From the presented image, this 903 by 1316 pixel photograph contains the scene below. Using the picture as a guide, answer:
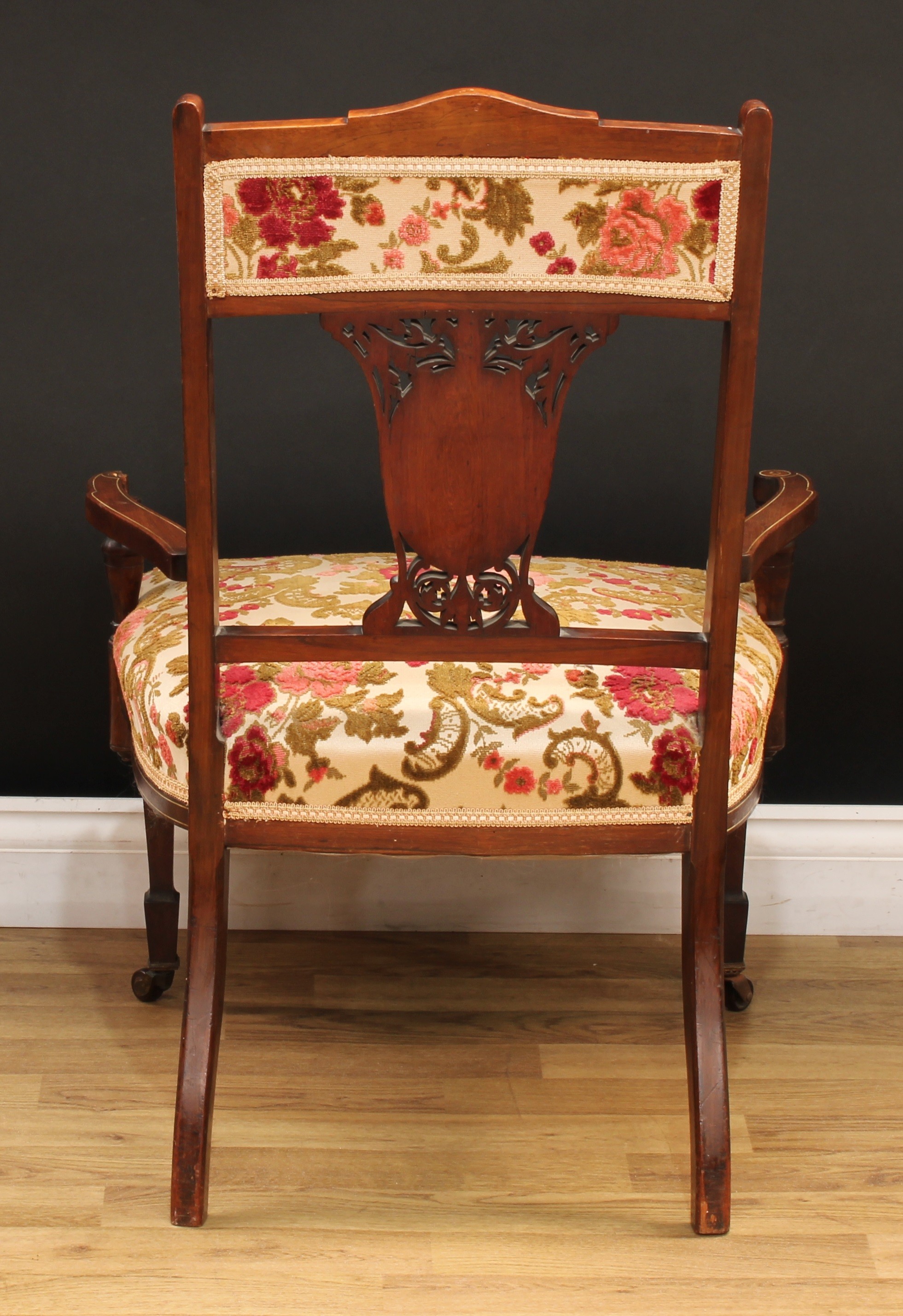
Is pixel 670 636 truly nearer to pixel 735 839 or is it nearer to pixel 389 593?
pixel 389 593

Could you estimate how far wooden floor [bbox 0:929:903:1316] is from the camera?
1343mm

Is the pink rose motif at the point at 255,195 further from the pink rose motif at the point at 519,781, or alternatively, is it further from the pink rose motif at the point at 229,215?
the pink rose motif at the point at 519,781

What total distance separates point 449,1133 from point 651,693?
0.62 m

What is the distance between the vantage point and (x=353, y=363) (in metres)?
1.96

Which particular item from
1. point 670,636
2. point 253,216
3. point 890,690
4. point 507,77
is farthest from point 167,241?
point 890,690

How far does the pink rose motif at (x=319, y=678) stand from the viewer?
1.32m

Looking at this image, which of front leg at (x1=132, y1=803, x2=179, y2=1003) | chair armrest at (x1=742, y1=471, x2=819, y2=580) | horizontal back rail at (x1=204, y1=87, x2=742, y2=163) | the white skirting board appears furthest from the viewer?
the white skirting board

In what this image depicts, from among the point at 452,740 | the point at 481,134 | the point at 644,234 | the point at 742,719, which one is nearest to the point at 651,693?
the point at 742,719

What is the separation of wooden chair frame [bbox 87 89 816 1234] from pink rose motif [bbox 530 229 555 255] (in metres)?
0.04

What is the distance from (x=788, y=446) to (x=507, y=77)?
26.1 inches

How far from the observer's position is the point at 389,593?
1.24 m

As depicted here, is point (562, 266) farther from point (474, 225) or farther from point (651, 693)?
point (651, 693)

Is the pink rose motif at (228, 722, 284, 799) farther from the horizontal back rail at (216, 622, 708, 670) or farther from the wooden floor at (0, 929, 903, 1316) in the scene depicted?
the wooden floor at (0, 929, 903, 1316)

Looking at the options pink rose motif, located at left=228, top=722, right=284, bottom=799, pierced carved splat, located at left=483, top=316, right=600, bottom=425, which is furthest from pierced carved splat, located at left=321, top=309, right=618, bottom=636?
pink rose motif, located at left=228, top=722, right=284, bottom=799
